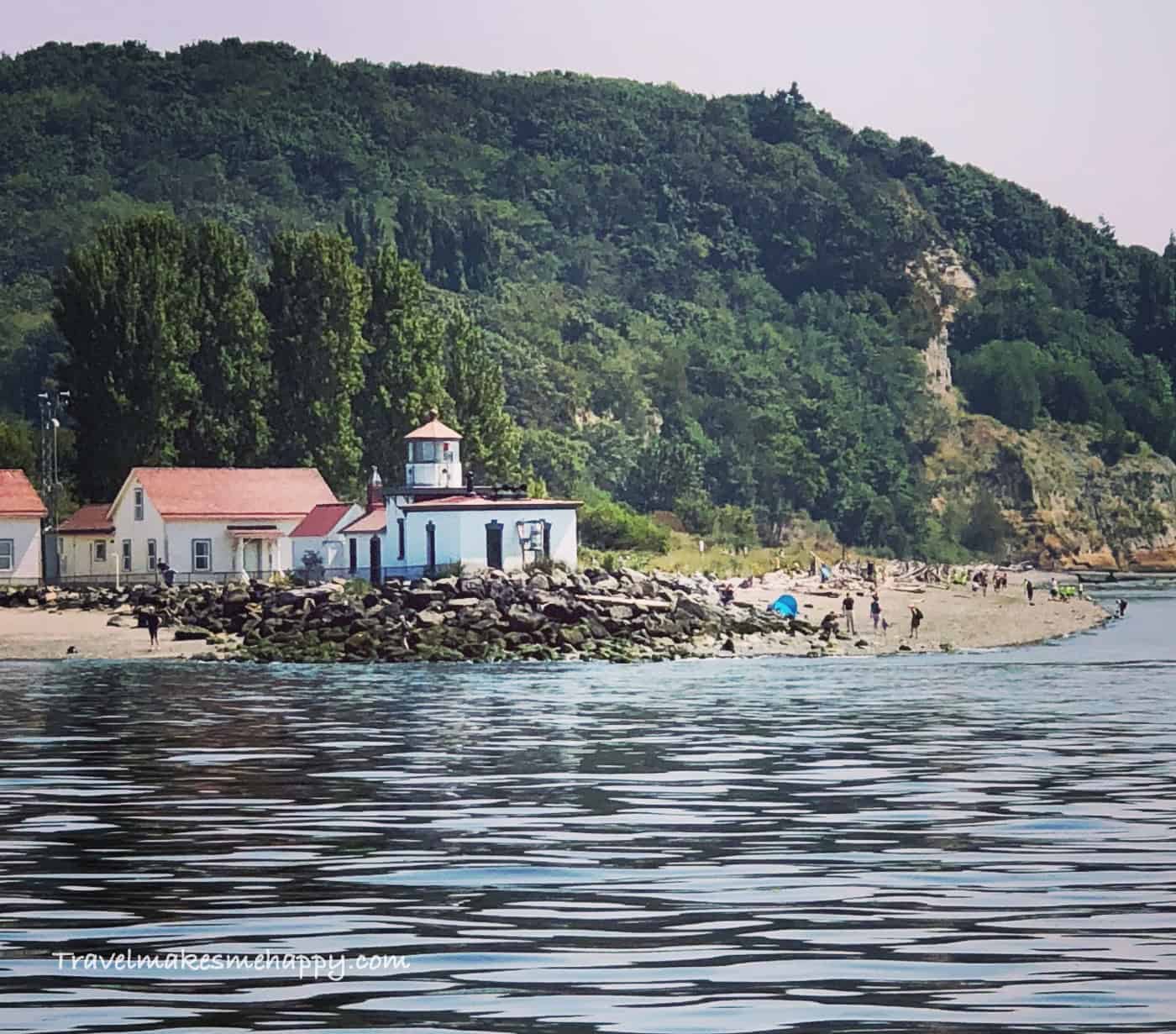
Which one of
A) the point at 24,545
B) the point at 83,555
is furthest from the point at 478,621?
the point at 83,555

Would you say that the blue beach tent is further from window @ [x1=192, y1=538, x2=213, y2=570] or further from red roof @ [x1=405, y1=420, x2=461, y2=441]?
window @ [x1=192, y1=538, x2=213, y2=570]

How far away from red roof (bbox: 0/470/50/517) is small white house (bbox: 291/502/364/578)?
1087cm

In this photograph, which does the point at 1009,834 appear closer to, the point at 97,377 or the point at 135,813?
the point at 135,813

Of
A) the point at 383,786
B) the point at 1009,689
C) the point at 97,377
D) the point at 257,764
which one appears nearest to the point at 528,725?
the point at 257,764

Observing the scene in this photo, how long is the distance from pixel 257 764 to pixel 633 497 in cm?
13783

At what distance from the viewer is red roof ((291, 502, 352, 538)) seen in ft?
314

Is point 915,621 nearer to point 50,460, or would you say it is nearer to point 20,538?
point 20,538

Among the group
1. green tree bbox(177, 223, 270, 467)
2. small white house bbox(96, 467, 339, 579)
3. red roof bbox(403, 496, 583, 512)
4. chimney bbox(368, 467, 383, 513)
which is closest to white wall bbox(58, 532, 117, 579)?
small white house bbox(96, 467, 339, 579)

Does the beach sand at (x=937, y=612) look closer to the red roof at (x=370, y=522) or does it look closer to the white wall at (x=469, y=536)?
the white wall at (x=469, y=536)

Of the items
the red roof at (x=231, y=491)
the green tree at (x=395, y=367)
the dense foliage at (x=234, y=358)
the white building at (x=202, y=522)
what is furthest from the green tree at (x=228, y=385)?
the green tree at (x=395, y=367)

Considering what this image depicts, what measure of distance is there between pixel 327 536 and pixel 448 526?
28.9ft

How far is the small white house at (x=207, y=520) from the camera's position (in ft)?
318

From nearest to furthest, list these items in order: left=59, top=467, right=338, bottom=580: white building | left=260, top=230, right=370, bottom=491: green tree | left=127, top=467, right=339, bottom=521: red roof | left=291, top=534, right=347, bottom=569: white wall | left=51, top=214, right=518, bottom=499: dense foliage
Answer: left=291, top=534, right=347, bottom=569: white wall < left=127, top=467, right=339, bottom=521: red roof < left=59, top=467, right=338, bottom=580: white building < left=51, top=214, right=518, bottom=499: dense foliage < left=260, top=230, right=370, bottom=491: green tree

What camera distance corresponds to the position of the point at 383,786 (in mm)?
33062
